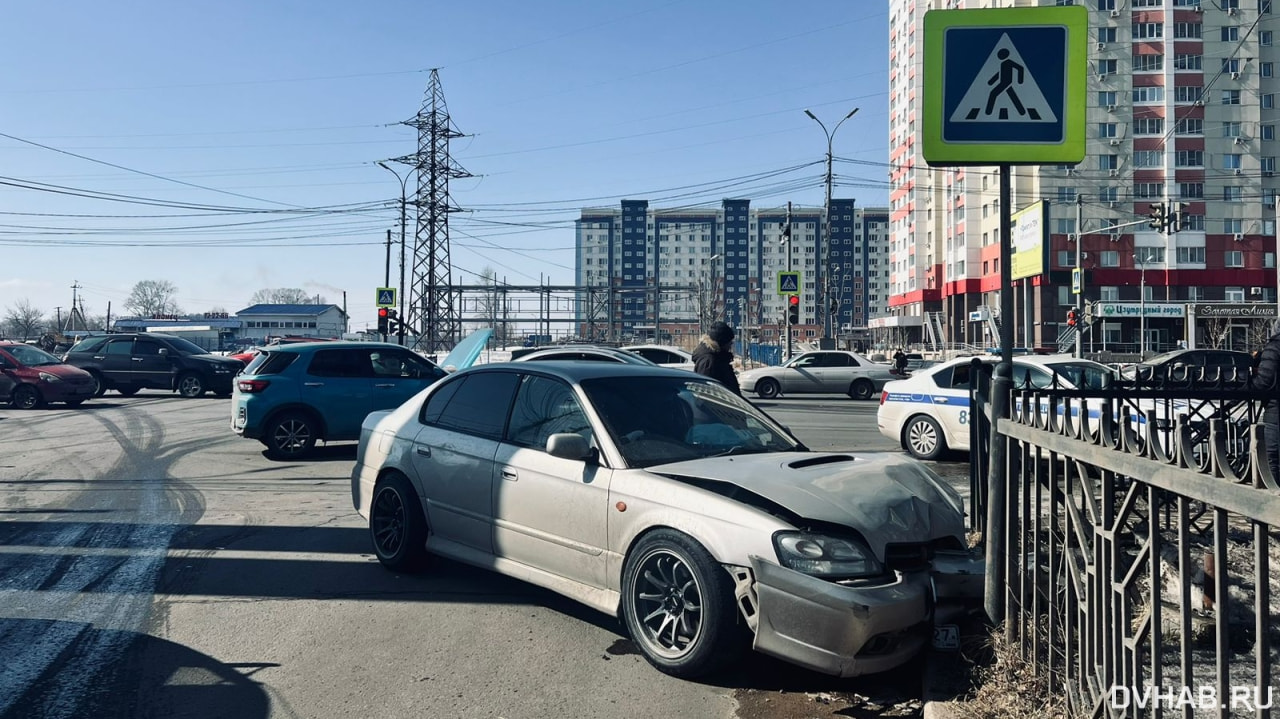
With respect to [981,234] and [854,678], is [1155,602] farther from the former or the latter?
[981,234]

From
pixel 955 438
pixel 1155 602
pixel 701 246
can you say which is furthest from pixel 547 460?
pixel 701 246

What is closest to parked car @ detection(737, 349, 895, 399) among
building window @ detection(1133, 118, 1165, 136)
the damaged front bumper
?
the damaged front bumper

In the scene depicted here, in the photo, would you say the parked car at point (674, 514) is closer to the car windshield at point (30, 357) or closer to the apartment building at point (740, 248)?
the car windshield at point (30, 357)

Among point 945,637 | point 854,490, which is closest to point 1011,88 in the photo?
point 854,490

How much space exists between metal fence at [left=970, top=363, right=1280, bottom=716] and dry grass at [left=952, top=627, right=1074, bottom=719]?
0.05 m

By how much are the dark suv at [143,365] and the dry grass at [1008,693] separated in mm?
25703

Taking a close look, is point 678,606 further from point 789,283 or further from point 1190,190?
point 1190,190

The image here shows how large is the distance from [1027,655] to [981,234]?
3061 inches

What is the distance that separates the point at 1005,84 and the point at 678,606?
10.5 feet

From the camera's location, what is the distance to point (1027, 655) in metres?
3.88

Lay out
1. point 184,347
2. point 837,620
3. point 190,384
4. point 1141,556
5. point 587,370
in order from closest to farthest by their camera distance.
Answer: point 1141,556 → point 837,620 → point 587,370 → point 190,384 → point 184,347

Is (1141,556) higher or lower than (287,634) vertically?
higher

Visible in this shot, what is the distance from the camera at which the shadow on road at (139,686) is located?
3.95m

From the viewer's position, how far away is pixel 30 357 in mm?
22219
